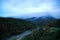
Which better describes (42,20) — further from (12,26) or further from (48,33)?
(12,26)

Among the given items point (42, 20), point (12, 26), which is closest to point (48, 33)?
point (42, 20)

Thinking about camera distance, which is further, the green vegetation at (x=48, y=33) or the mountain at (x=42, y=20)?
Answer: the mountain at (x=42, y=20)

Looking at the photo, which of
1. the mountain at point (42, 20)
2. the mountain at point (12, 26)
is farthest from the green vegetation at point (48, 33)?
the mountain at point (12, 26)

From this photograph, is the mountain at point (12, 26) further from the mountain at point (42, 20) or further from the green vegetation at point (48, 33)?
the green vegetation at point (48, 33)

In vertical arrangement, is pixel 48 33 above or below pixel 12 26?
below

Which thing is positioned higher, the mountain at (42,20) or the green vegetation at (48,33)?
the mountain at (42,20)

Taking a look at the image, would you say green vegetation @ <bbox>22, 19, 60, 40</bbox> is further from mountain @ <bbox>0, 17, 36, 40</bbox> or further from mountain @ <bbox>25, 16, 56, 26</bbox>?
mountain @ <bbox>0, 17, 36, 40</bbox>

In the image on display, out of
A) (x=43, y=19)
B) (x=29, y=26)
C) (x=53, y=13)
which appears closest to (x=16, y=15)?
(x=29, y=26)
